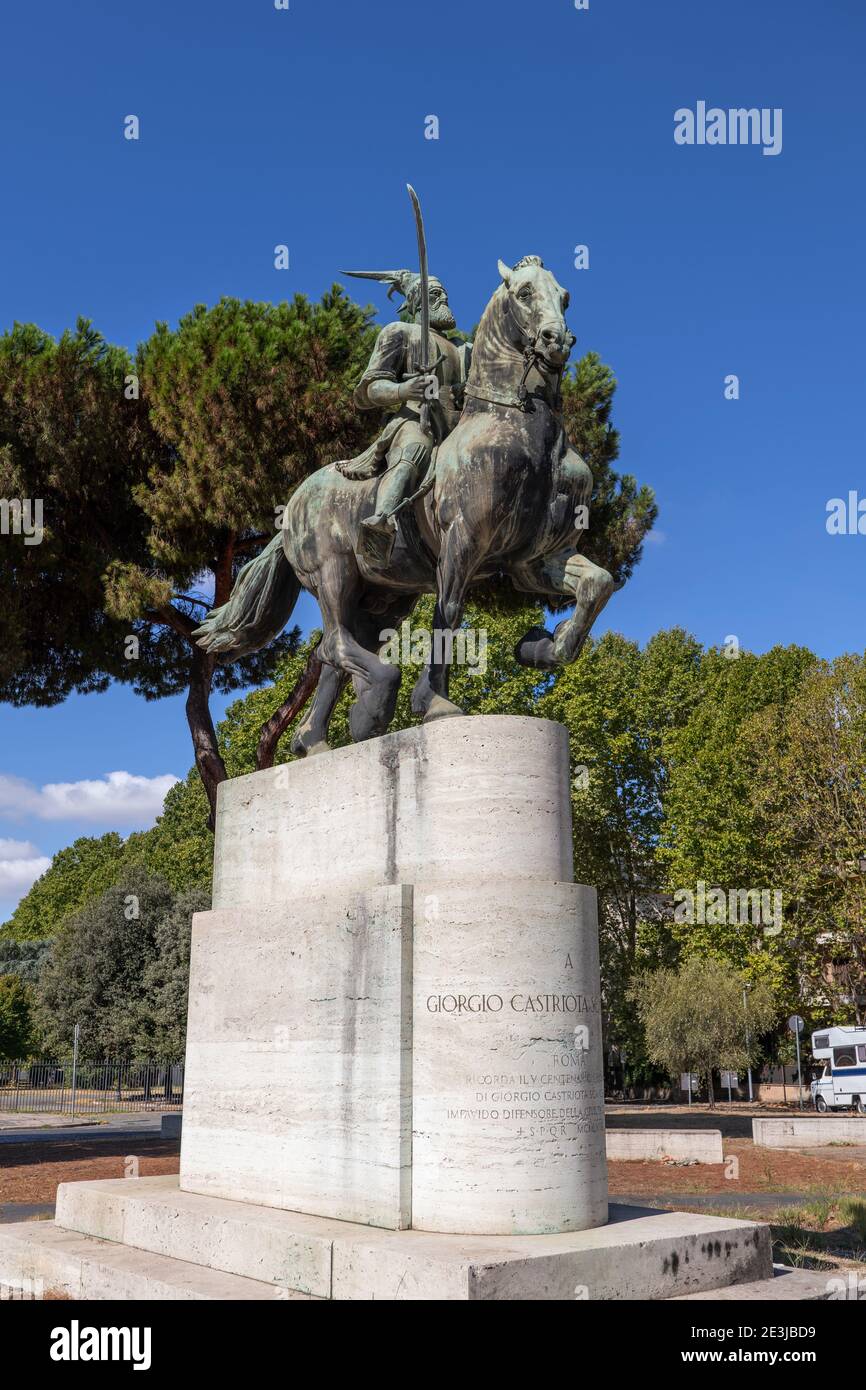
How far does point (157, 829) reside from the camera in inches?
2233

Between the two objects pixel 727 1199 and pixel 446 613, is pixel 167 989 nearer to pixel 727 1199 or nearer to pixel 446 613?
pixel 727 1199

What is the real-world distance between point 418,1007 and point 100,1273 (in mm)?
2239

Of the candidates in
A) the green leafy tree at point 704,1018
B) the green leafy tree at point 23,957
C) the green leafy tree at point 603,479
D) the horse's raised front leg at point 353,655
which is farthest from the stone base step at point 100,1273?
the green leafy tree at point 23,957

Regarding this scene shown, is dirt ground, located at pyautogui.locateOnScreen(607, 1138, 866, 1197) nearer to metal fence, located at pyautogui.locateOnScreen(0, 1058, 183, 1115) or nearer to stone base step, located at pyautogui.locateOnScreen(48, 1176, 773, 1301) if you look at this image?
stone base step, located at pyautogui.locateOnScreen(48, 1176, 773, 1301)

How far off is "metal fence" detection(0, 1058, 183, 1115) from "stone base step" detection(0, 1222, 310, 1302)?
96.5ft

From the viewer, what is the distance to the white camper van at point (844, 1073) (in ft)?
97.8

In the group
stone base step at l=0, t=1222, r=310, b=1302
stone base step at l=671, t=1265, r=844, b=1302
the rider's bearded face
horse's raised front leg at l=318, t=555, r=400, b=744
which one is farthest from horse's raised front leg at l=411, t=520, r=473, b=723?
stone base step at l=671, t=1265, r=844, b=1302

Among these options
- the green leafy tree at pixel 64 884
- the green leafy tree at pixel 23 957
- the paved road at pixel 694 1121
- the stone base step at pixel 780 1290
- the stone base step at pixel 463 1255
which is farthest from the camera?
the green leafy tree at pixel 64 884

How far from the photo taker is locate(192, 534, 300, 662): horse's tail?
29.3 ft

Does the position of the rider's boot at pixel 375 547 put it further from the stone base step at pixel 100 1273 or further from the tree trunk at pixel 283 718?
the tree trunk at pixel 283 718

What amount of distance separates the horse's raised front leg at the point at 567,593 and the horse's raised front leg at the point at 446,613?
0.51 metres
